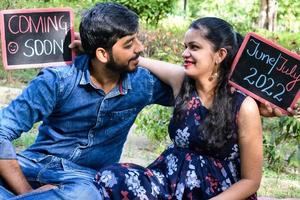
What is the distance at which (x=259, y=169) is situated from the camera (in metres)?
2.51

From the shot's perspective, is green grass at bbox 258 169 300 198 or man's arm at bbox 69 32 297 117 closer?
man's arm at bbox 69 32 297 117

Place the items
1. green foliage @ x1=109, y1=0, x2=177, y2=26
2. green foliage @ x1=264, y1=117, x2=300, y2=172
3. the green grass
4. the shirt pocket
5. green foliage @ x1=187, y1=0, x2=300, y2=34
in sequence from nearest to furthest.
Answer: the shirt pocket
the green grass
green foliage @ x1=264, y1=117, x2=300, y2=172
green foliage @ x1=109, y1=0, x2=177, y2=26
green foliage @ x1=187, y1=0, x2=300, y2=34

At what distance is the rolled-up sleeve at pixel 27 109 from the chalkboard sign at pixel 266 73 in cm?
80

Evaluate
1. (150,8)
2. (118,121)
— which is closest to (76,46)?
(118,121)

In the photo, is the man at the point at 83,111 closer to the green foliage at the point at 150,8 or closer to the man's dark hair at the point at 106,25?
the man's dark hair at the point at 106,25

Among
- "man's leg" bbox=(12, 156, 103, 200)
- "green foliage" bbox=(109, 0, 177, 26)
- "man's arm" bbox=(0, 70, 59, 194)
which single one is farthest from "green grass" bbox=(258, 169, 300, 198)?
"green foliage" bbox=(109, 0, 177, 26)

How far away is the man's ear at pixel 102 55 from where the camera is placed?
8.43ft

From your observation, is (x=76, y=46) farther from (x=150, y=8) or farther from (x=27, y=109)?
(x=150, y=8)

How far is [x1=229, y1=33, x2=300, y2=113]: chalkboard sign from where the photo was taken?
2.52m

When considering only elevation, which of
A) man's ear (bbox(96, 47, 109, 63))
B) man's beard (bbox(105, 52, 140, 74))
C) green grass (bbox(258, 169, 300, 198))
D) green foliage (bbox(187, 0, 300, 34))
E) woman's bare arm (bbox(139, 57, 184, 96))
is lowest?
green foliage (bbox(187, 0, 300, 34))

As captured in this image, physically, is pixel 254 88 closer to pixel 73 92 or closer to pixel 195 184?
pixel 195 184

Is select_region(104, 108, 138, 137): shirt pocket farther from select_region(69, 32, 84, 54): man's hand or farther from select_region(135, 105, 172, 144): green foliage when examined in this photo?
select_region(135, 105, 172, 144): green foliage

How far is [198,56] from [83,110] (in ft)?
1.89

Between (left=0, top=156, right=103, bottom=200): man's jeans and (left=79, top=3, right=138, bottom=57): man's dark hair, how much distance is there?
568 mm
